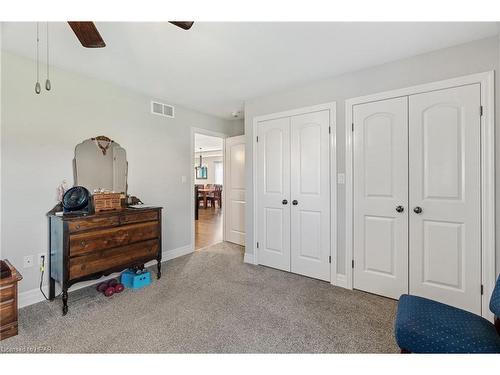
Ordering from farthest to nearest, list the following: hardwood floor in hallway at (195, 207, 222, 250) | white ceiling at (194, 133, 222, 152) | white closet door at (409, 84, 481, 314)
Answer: white ceiling at (194, 133, 222, 152), hardwood floor in hallway at (195, 207, 222, 250), white closet door at (409, 84, 481, 314)

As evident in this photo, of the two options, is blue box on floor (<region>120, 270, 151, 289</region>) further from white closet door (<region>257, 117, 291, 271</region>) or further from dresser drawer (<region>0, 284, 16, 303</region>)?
white closet door (<region>257, 117, 291, 271</region>)

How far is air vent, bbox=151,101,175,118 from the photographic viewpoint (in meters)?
3.30

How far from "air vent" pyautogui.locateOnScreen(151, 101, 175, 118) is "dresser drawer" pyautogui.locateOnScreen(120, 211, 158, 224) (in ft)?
4.76

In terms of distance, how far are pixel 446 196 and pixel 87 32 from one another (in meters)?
2.86

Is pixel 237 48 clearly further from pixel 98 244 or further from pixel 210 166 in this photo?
pixel 210 166

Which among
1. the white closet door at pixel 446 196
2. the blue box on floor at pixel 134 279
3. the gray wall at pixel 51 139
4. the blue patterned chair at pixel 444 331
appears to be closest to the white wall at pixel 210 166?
the gray wall at pixel 51 139

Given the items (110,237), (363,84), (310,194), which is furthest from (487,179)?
(110,237)

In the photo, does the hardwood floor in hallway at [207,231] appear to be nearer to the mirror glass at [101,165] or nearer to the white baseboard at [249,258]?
the white baseboard at [249,258]

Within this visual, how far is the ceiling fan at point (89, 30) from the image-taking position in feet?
4.17

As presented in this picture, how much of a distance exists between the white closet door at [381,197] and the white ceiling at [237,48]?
1.78 feet

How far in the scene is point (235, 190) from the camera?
170 inches

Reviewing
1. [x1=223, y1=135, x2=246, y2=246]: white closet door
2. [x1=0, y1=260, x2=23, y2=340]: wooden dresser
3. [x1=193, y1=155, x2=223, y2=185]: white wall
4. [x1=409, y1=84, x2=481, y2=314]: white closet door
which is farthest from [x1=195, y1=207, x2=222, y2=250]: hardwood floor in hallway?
[x1=193, y1=155, x2=223, y2=185]: white wall

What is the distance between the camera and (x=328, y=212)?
271 centimetres
